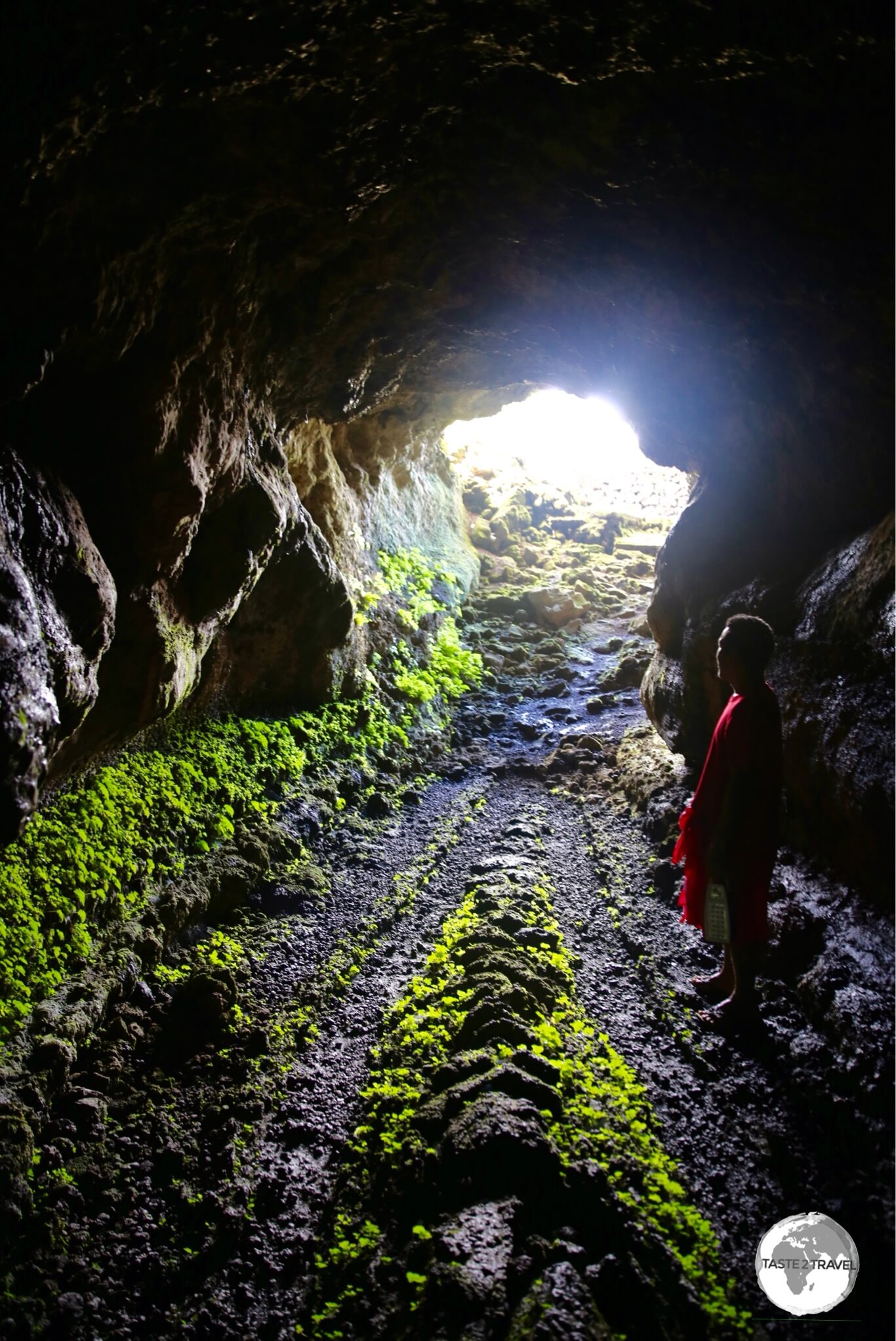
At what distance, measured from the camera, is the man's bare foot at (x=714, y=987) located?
3785 millimetres

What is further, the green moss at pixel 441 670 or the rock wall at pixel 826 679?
the green moss at pixel 441 670

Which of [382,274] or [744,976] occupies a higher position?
[382,274]

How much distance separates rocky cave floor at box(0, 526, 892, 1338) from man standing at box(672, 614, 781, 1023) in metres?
0.44

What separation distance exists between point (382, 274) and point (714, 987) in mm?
5774

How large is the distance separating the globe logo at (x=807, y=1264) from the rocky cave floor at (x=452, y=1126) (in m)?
0.05

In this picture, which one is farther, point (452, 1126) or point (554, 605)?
point (554, 605)

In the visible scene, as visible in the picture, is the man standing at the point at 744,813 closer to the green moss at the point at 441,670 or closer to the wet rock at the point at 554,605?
the green moss at the point at 441,670

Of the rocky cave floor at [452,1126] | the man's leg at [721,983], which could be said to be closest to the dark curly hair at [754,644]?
the rocky cave floor at [452,1126]

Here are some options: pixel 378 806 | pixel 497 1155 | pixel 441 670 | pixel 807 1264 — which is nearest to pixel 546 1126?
pixel 497 1155

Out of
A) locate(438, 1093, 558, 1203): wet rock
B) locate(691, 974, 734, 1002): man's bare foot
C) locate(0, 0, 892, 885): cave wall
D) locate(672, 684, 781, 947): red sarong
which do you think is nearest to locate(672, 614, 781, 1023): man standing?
locate(672, 684, 781, 947): red sarong

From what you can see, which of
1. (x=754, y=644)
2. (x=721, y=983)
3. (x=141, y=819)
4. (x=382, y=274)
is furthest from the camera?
(x=382, y=274)

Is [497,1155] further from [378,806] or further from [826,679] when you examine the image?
[378,806]

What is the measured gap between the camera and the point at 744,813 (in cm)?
350

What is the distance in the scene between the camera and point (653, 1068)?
3.37m
